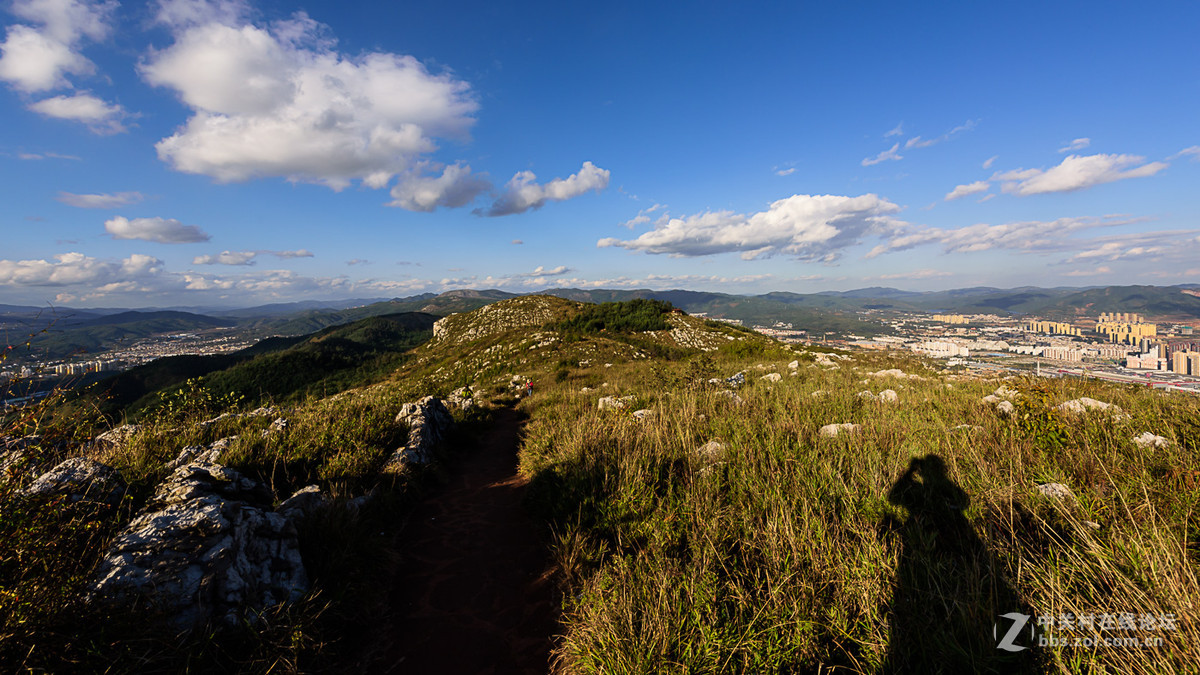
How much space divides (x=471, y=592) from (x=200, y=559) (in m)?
2.56

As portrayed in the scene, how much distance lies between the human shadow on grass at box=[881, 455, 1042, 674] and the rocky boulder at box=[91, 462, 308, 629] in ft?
16.9

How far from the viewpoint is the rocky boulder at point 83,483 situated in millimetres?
3701

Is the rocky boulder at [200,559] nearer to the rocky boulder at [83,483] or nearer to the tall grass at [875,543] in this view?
the rocky boulder at [83,483]

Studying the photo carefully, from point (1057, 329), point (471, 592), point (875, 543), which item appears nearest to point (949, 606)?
point (875, 543)

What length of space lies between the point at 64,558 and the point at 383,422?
5.61 m

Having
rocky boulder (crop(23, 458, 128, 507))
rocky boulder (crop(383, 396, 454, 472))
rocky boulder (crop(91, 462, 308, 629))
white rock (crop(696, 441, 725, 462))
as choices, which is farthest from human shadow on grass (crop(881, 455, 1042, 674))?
rocky boulder (crop(383, 396, 454, 472))

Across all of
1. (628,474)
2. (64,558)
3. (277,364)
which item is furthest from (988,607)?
→ (277,364)

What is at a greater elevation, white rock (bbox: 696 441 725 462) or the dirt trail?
white rock (bbox: 696 441 725 462)

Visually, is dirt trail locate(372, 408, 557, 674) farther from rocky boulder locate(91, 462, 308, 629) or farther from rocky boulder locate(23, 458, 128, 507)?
rocky boulder locate(23, 458, 128, 507)

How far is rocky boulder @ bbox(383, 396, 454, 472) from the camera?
7375mm

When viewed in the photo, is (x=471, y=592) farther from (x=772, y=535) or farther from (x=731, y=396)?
(x=731, y=396)

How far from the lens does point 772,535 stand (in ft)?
12.3

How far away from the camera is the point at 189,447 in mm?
5809

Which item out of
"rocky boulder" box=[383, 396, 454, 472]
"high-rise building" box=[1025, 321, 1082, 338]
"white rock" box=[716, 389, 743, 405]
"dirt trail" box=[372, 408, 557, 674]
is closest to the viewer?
"dirt trail" box=[372, 408, 557, 674]
